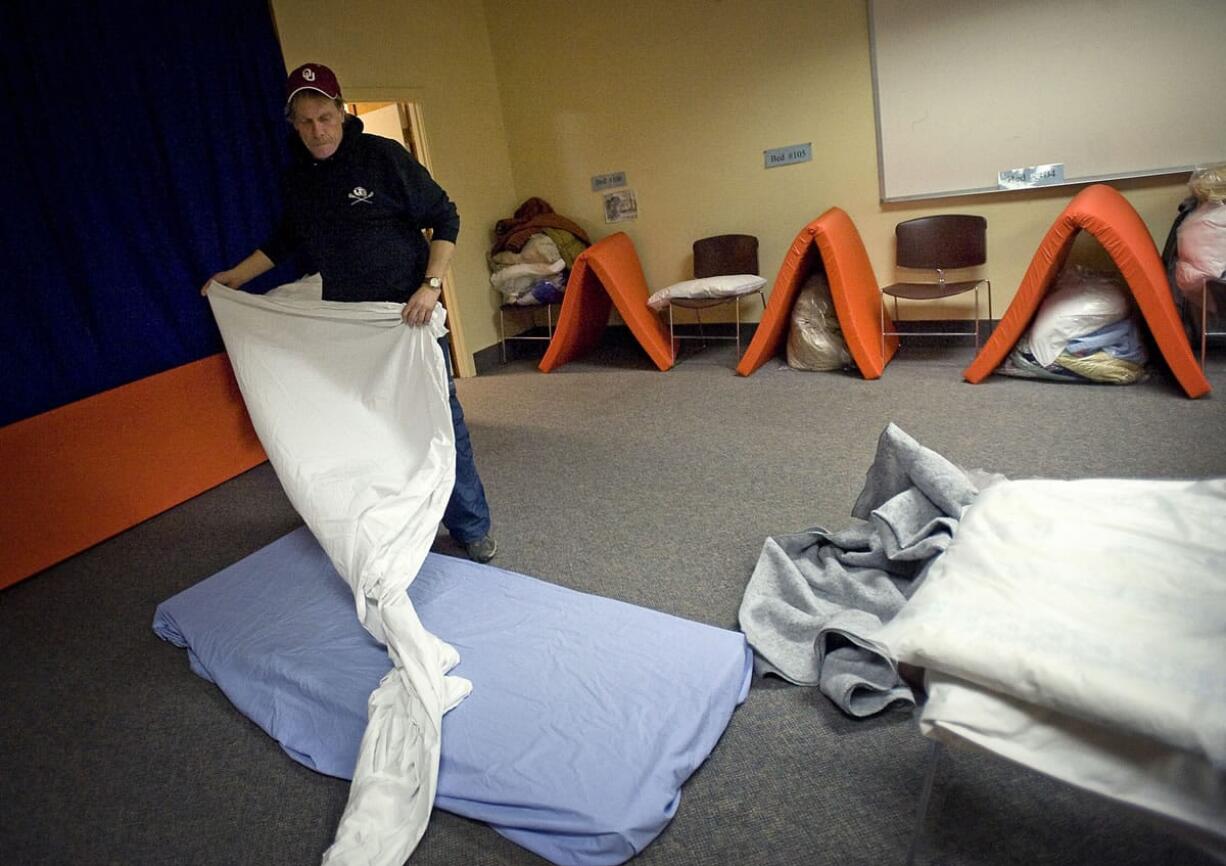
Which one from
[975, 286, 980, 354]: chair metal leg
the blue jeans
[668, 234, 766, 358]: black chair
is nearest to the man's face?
Result: the blue jeans

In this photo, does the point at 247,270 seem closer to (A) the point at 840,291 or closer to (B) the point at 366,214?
(B) the point at 366,214

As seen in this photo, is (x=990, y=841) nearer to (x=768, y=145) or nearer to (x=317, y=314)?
(x=317, y=314)

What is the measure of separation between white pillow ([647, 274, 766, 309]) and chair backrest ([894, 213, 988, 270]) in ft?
2.66

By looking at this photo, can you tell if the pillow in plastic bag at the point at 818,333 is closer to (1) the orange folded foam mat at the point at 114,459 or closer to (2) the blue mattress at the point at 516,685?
(2) the blue mattress at the point at 516,685

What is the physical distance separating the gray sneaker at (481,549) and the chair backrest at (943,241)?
9.70ft

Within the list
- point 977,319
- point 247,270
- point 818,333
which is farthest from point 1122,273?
point 247,270

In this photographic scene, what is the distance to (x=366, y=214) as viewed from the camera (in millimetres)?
2258

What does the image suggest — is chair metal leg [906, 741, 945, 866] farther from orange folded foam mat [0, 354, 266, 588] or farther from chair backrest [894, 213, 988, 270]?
chair backrest [894, 213, 988, 270]

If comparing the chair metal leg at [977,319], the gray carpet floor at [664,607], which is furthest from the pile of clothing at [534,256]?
the chair metal leg at [977,319]

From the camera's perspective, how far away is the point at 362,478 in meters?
2.22

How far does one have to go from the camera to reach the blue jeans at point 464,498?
8.04ft

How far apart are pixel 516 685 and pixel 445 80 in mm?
4263

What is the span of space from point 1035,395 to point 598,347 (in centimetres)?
290

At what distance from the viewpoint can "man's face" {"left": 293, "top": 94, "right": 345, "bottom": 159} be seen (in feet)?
6.90
